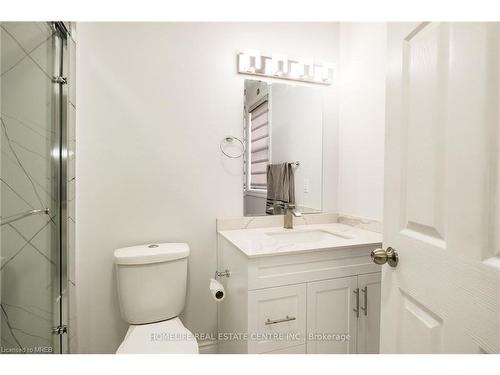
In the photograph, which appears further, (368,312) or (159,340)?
(368,312)

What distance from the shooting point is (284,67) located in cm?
169

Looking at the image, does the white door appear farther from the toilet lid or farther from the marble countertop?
the toilet lid

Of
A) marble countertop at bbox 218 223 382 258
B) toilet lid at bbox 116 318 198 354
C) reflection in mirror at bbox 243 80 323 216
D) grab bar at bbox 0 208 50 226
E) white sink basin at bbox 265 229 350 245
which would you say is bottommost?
toilet lid at bbox 116 318 198 354

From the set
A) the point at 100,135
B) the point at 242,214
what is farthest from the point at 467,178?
the point at 100,135

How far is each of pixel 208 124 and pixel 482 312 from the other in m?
1.42

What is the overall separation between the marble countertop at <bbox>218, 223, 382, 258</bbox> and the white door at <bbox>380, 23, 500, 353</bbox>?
0.48 m

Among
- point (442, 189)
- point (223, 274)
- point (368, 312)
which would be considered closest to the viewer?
point (442, 189)

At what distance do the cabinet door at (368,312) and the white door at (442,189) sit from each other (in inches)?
21.1

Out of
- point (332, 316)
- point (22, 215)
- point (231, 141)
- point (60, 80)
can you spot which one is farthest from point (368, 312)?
point (60, 80)

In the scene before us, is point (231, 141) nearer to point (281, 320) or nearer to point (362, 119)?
point (362, 119)

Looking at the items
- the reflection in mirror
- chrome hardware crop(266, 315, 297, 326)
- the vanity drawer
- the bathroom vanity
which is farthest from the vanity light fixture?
chrome hardware crop(266, 315, 297, 326)

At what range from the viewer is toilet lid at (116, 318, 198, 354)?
1.07m

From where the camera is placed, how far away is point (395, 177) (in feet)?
2.38

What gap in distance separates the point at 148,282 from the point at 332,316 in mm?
909
